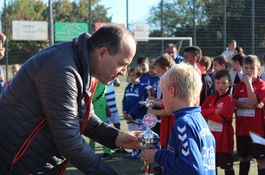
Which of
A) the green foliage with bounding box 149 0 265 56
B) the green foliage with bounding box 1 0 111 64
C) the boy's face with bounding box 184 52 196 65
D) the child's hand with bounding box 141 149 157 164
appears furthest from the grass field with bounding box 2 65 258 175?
the green foliage with bounding box 149 0 265 56

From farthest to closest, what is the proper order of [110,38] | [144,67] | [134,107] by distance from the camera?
[144,67] → [134,107] → [110,38]

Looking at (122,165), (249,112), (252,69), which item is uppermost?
(252,69)

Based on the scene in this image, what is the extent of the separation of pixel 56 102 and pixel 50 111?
6 centimetres

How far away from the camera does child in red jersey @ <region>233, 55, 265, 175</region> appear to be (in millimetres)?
5863

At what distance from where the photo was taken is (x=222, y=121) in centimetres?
574

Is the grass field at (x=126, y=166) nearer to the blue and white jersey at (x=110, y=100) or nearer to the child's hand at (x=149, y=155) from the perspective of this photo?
the blue and white jersey at (x=110, y=100)

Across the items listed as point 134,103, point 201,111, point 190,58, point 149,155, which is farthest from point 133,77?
point 149,155

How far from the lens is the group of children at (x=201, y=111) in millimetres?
2795

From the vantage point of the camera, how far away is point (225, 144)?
5.74m

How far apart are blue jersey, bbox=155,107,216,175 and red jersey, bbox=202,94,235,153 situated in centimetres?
286

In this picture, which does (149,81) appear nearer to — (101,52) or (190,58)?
(190,58)

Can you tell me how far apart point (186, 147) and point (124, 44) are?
774 millimetres

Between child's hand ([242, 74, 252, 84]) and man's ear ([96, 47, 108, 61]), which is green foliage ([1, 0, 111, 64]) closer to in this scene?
child's hand ([242, 74, 252, 84])

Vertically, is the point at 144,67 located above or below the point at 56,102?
below
